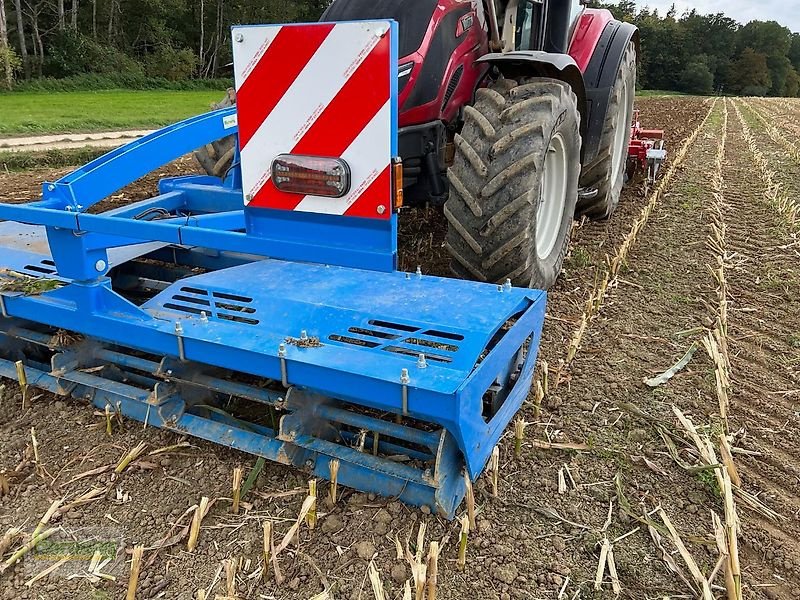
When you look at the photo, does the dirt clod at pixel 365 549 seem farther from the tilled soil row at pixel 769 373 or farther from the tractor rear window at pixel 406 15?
the tractor rear window at pixel 406 15

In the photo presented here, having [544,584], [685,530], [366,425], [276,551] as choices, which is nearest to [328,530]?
[276,551]

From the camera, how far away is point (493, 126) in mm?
2799

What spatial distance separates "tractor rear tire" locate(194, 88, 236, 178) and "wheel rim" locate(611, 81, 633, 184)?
3363 mm

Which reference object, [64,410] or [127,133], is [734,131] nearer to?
[127,133]

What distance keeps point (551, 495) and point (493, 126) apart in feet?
5.12

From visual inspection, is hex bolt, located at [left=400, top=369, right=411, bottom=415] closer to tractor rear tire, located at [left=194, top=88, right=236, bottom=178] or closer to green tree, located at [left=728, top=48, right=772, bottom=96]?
tractor rear tire, located at [left=194, top=88, right=236, bottom=178]

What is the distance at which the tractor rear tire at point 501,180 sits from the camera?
269 cm

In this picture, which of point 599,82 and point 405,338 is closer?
point 405,338

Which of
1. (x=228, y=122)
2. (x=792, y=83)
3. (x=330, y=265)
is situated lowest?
(x=330, y=265)

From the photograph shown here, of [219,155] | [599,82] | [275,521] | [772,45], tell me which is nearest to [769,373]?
[275,521]

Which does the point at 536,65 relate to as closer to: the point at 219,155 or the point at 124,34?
the point at 219,155

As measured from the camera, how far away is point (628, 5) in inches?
2680

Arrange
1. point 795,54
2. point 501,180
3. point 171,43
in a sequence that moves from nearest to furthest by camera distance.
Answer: point 501,180 → point 171,43 → point 795,54

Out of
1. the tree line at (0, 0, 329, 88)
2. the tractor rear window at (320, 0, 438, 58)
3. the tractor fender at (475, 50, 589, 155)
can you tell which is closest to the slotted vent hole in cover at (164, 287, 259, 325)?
the tractor rear window at (320, 0, 438, 58)
